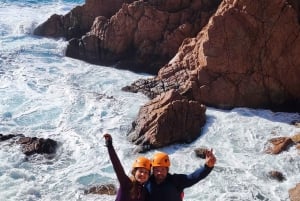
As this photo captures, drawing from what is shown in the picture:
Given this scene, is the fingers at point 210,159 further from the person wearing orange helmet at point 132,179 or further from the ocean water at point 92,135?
the ocean water at point 92,135

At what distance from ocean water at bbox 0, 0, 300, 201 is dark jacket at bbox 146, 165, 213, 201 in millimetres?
5712

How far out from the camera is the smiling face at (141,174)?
5.45 metres

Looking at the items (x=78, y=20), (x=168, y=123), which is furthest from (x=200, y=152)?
(x=78, y=20)

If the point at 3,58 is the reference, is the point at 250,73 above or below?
above

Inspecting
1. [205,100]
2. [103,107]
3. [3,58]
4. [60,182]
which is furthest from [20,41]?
[60,182]

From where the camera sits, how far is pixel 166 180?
5676mm

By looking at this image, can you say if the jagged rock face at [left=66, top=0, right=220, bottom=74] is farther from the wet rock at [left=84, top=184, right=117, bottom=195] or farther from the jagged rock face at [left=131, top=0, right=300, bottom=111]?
the wet rock at [left=84, top=184, right=117, bottom=195]

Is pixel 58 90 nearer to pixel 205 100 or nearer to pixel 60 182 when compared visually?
pixel 205 100

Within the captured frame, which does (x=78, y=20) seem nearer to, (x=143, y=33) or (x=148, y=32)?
(x=143, y=33)

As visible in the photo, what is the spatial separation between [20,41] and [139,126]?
13239mm

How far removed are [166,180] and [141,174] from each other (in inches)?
14.8

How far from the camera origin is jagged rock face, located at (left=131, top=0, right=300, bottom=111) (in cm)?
1638

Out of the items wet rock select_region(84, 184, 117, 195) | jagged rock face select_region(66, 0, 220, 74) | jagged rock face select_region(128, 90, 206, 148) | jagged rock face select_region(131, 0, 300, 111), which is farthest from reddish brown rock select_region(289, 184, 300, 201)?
jagged rock face select_region(66, 0, 220, 74)

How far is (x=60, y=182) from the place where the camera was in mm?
12031
